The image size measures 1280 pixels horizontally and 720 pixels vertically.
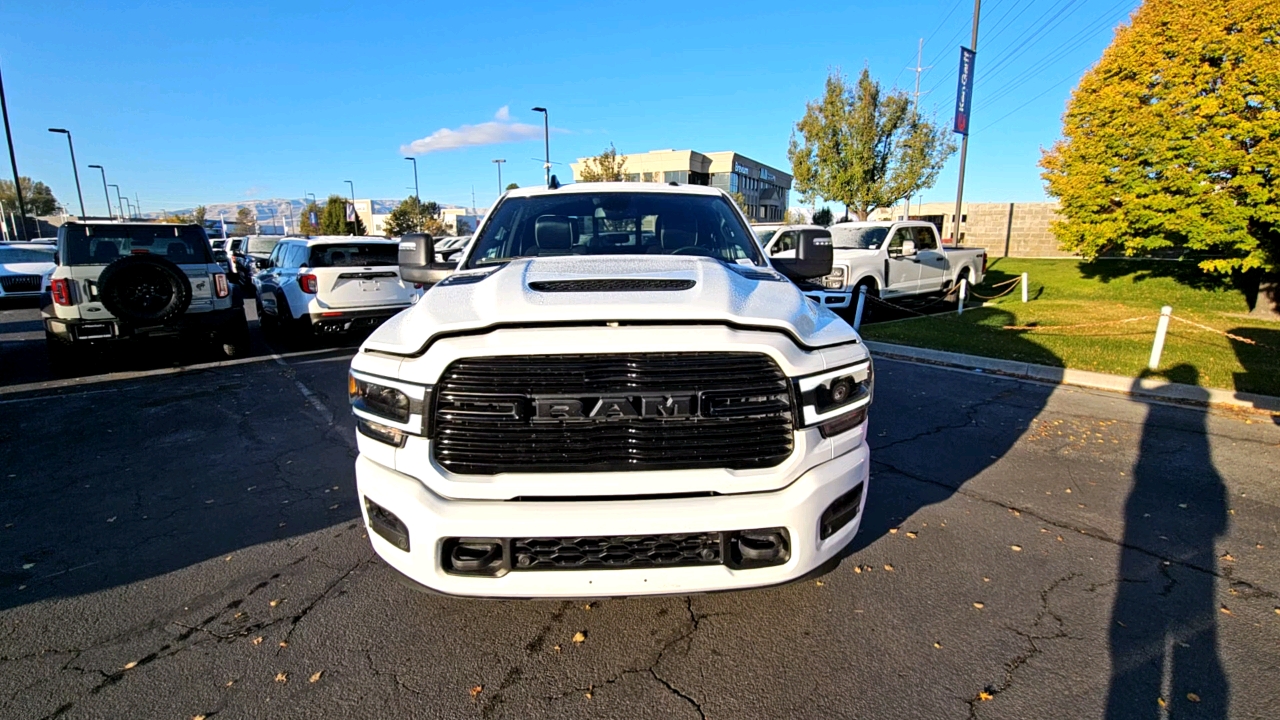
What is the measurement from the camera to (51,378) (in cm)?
754

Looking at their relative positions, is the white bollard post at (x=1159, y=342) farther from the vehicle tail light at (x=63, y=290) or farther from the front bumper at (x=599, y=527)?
the vehicle tail light at (x=63, y=290)

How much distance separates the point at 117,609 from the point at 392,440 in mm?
1760

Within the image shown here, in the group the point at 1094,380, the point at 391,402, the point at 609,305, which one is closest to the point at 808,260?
the point at 609,305

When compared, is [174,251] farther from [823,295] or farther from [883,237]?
[883,237]

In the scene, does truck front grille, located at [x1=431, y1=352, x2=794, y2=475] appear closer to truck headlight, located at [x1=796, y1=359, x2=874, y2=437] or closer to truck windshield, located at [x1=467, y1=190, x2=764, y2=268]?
truck headlight, located at [x1=796, y1=359, x2=874, y2=437]

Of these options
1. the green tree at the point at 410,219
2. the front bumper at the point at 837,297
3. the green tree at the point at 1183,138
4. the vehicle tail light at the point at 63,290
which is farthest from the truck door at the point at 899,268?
the green tree at the point at 410,219

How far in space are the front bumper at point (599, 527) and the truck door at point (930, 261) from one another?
11852mm

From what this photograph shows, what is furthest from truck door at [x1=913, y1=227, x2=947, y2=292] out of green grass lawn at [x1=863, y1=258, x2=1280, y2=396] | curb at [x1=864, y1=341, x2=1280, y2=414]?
curb at [x1=864, y1=341, x2=1280, y2=414]

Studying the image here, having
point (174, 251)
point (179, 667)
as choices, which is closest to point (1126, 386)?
point (179, 667)

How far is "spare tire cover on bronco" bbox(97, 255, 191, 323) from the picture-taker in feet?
22.6

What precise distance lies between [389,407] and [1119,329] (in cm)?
1161

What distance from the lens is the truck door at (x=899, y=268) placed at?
1183cm

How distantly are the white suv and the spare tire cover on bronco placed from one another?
5.23 feet

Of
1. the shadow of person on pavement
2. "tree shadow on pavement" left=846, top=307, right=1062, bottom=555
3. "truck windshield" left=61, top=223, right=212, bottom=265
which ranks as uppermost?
"truck windshield" left=61, top=223, right=212, bottom=265
